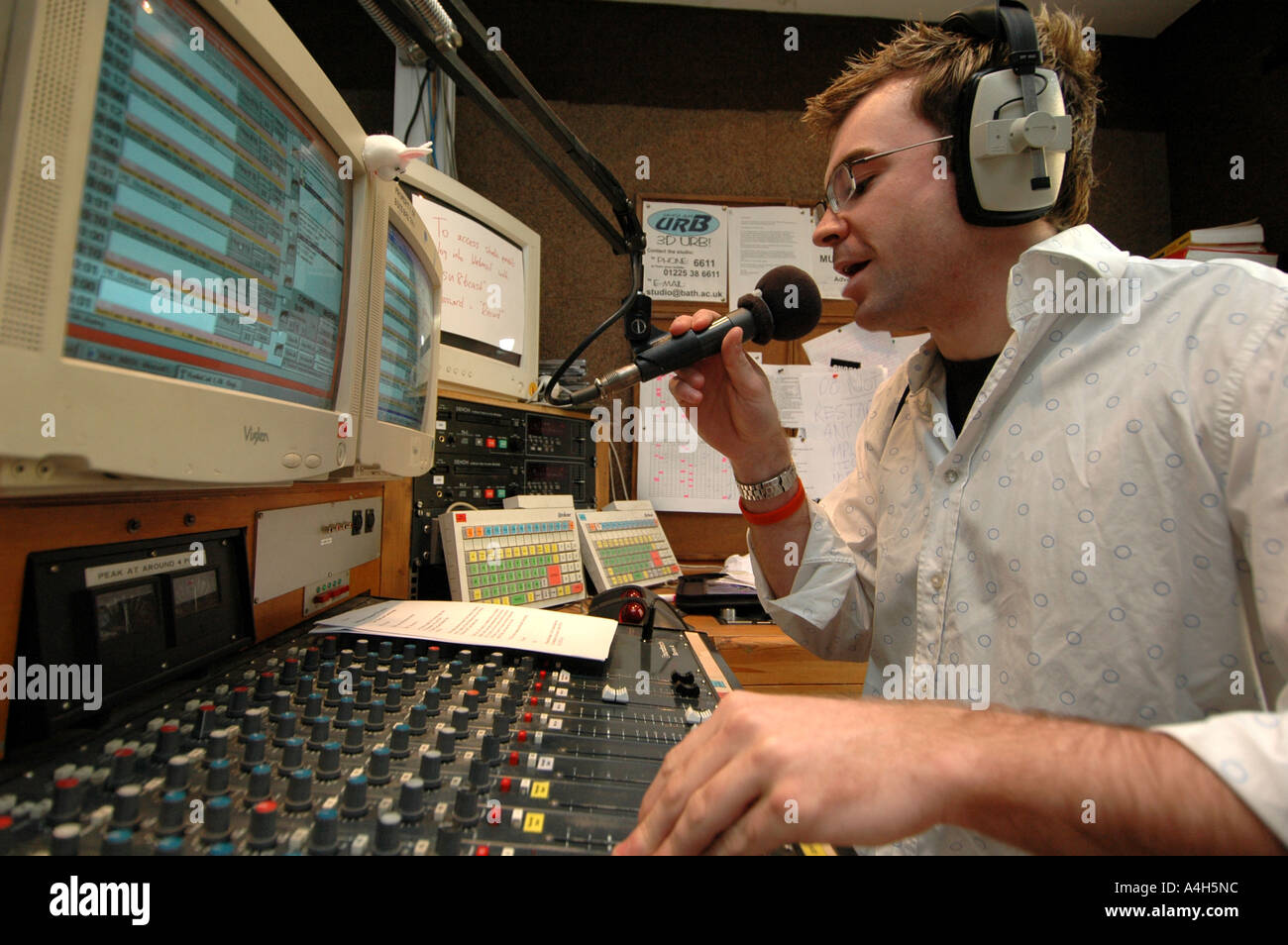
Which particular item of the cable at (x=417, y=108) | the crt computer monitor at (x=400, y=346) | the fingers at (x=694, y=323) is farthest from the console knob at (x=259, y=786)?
the cable at (x=417, y=108)

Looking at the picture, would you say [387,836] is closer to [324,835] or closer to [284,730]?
[324,835]

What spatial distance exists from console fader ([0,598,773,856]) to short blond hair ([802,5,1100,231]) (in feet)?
2.68

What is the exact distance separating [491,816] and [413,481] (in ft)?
2.46

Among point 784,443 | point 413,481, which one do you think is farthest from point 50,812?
point 784,443

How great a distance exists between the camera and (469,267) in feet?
4.16

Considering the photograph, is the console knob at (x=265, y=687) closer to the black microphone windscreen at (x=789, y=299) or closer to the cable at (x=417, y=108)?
the black microphone windscreen at (x=789, y=299)

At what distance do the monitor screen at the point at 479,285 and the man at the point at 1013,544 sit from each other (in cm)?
61

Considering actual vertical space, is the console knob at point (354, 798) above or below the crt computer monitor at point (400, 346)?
below

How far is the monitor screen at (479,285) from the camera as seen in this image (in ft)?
3.97

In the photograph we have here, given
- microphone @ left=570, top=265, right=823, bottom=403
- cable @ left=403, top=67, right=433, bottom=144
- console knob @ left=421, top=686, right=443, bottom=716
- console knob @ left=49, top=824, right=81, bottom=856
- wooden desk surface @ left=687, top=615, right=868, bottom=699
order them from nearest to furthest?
console knob @ left=49, top=824, right=81, bottom=856, console knob @ left=421, top=686, right=443, bottom=716, microphone @ left=570, top=265, right=823, bottom=403, wooden desk surface @ left=687, top=615, right=868, bottom=699, cable @ left=403, top=67, right=433, bottom=144

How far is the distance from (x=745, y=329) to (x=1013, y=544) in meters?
0.42

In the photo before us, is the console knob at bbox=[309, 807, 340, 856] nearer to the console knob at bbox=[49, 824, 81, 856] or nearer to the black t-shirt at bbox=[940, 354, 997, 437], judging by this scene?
the console knob at bbox=[49, 824, 81, 856]

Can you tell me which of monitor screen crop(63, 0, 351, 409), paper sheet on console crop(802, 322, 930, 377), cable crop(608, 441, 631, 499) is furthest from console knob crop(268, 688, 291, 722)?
paper sheet on console crop(802, 322, 930, 377)

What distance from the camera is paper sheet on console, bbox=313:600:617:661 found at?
0.62 meters
